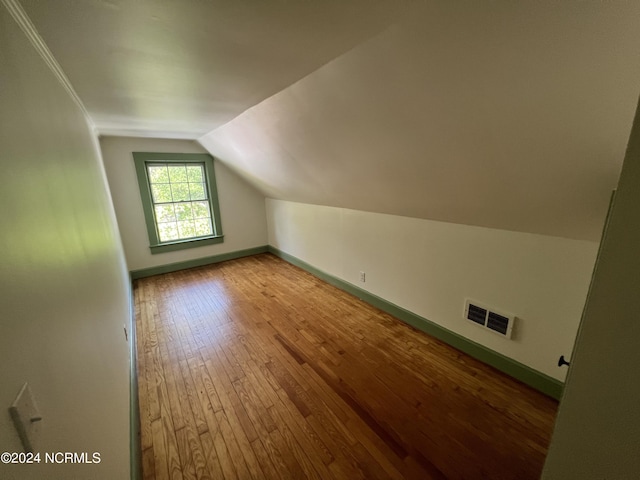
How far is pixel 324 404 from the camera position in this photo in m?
1.68

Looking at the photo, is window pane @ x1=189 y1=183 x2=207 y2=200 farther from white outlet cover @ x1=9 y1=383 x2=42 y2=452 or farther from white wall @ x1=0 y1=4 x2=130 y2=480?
white outlet cover @ x1=9 y1=383 x2=42 y2=452

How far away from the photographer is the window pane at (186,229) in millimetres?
4297

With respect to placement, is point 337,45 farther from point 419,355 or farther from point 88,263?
point 419,355

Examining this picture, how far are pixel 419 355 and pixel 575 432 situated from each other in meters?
1.72

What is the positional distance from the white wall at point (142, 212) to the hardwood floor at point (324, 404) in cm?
155

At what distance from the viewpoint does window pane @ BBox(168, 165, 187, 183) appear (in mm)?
4068

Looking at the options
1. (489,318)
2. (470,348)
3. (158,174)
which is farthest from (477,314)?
(158,174)

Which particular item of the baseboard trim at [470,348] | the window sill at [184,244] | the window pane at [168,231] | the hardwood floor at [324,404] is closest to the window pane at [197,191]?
the window pane at [168,231]

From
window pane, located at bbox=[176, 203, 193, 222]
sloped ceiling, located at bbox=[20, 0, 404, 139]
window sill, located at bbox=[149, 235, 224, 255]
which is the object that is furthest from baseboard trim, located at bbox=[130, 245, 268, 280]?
sloped ceiling, located at bbox=[20, 0, 404, 139]

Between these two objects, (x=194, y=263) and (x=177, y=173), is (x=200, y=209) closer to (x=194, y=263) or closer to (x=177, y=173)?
(x=177, y=173)

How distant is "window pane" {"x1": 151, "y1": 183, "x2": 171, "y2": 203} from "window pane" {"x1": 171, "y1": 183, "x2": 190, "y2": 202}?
73 mm

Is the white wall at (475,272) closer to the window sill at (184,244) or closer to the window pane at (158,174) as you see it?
the window sill at (184,244)

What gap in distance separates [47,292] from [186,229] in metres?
4.09

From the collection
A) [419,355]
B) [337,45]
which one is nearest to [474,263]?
[419,355]
